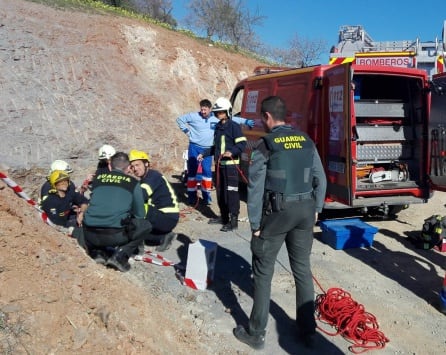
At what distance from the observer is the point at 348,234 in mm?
6121

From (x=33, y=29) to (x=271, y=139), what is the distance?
10.7 metres

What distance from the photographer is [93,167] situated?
32.6ft

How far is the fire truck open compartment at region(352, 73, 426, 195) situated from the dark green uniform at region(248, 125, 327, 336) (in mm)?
3507

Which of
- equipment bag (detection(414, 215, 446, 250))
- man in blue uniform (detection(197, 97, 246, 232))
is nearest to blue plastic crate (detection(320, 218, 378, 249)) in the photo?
equipment bag (detection(414, 215, 446, 250))

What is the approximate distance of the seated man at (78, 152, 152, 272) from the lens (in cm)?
482

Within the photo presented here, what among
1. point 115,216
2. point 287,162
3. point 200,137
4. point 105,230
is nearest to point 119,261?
point 105,230

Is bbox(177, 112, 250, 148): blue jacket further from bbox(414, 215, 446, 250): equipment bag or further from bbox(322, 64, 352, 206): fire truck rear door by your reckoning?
bbox(414, 215, 446, 250): equipment bag

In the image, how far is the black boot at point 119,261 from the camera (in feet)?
16.1

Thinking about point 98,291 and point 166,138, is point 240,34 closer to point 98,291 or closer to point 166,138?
point 166,138

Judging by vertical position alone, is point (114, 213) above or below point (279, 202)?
below

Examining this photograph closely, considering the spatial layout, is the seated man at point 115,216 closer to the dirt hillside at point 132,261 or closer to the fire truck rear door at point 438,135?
the dirt hillside at point 132,261

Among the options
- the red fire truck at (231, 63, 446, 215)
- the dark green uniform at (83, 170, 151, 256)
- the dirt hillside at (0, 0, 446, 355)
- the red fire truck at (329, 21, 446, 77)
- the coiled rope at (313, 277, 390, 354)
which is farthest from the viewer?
the red fire truck at (329, 21, 446, 77)

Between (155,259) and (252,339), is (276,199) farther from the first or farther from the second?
(155,259)

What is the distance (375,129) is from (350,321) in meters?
3.68
